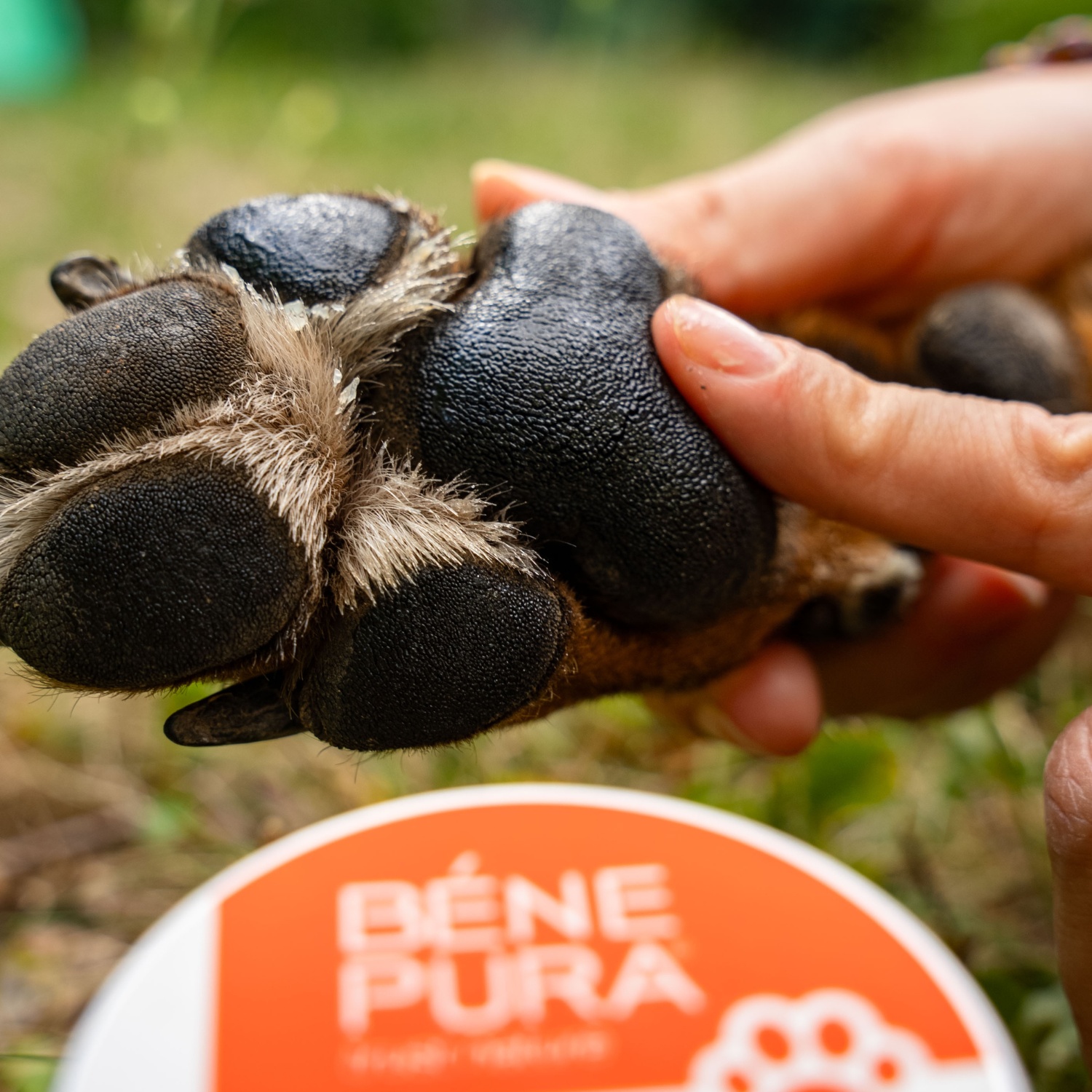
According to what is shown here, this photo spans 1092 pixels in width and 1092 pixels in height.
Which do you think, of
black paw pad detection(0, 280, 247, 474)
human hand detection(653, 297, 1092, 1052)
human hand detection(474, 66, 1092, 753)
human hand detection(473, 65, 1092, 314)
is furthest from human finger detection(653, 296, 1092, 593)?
human hand detection(473, 65, 1092, 314)

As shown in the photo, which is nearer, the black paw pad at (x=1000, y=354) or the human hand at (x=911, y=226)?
the black paw pad at (x=1000, y=354)

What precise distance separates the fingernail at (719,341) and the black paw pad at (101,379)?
0.41m

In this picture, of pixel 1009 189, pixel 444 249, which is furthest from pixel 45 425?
pixel 1009 189

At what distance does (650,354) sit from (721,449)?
0.38 feet

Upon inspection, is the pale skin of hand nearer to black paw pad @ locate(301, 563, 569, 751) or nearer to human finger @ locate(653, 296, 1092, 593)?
human finger @ locate(653, 296, 1092, 593)

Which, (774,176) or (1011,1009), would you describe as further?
(774,176)

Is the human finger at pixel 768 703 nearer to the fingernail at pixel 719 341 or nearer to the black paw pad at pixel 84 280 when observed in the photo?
the fingernail at pixel 719 341

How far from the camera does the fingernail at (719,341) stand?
96 centimetres

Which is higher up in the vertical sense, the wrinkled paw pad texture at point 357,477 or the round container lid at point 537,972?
the wrinkled paw pad texture at point 357,477

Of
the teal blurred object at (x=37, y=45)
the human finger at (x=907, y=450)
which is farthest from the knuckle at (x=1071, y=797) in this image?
the teal blurred object at (x=37, y=45)

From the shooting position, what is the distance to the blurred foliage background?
1.62 meters

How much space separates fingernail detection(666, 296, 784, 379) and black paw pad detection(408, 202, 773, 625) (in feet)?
0.11

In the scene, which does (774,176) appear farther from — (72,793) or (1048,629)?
(72,793)

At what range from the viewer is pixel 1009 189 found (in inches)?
77.5
